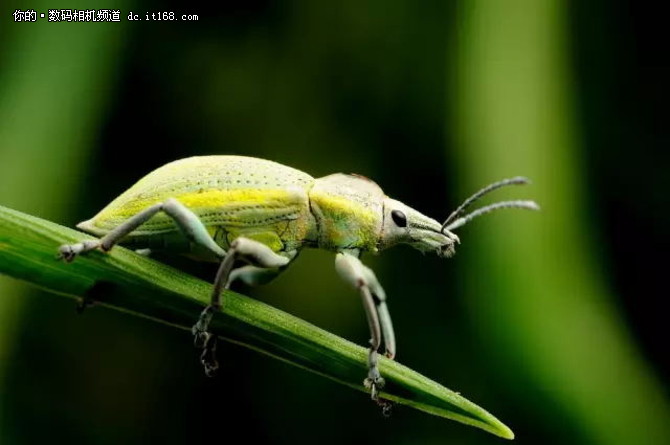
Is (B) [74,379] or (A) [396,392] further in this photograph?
(B) [74,379]

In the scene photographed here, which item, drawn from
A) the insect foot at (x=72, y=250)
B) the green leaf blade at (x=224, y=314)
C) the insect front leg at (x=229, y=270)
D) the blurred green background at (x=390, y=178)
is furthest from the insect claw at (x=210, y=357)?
the blurred green background at (x=390, y=178)

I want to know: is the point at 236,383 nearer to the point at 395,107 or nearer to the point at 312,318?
the point at 312,318

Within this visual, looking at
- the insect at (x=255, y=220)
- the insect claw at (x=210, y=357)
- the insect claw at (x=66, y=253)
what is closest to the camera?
the insect claw at (x=66, y=253)

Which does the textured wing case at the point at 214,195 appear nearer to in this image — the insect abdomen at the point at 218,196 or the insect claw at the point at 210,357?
the insect abdomen at the point at 218,196

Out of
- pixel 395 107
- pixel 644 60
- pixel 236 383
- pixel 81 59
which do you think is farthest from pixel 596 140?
pixel 81 59

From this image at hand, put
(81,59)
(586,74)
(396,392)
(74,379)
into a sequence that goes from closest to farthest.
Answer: (396,392), (81,59), (74,379), (586,74)

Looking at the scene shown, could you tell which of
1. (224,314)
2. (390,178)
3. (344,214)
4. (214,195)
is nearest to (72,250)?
(224,314)

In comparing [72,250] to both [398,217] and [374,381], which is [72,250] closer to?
[374,381]
